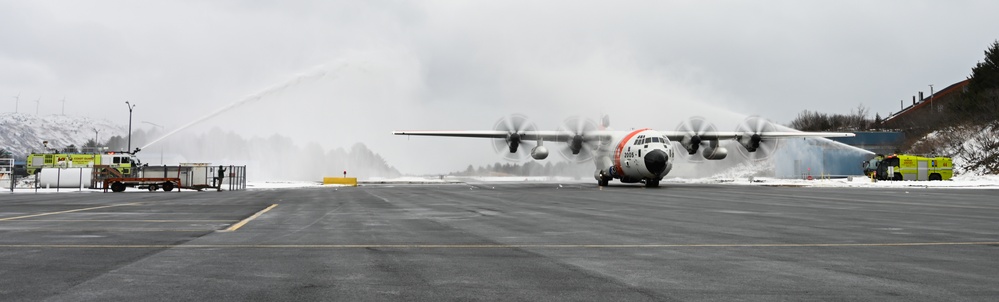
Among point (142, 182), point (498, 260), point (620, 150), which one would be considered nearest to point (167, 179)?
point (142, 182)

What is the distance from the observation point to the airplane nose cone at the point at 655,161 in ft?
122

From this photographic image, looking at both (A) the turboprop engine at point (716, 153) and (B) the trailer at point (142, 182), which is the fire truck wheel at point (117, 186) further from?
(A) the turboprop engine at point (716, 153)

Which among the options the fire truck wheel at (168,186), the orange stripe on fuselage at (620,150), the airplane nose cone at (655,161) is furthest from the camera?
the orange stripe on fuselage at (620,150)

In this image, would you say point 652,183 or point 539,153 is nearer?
point 652,183

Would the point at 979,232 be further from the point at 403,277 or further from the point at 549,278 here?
the point at 403,277

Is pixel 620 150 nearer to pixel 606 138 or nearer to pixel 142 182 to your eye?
pixel 606 138

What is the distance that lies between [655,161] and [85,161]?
4328cm

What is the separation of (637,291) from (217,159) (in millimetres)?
68570

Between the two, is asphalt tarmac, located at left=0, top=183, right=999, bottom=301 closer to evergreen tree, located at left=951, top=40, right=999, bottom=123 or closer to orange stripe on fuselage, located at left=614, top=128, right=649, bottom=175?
orange stripe on fuselage, located at left=614, top=128, right=649, bottom=175

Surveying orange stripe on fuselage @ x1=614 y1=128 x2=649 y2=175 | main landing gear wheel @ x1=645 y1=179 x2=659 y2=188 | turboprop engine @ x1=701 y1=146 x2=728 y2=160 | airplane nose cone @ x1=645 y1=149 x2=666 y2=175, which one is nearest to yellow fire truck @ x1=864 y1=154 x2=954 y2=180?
turboprop engine @ x1=701 y1=146 x2=728 y2=160

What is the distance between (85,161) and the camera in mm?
52156

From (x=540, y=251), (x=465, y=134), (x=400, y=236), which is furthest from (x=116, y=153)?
(x=540, y=251)

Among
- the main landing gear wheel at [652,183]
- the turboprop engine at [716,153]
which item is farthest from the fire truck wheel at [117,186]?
the turboprop engine at [716,153]

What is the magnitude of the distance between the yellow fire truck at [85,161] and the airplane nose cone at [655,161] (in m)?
30.5
